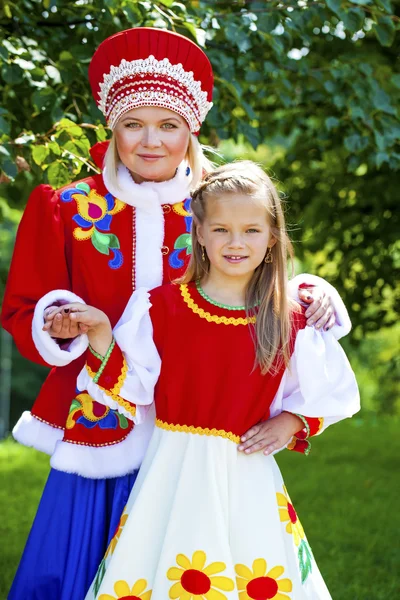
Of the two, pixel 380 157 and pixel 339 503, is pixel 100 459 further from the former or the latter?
pixel 339 503

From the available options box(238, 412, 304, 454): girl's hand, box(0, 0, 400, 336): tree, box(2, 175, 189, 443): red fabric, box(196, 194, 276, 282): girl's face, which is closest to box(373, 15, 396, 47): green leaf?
box(0, 0, 400, 336): tree

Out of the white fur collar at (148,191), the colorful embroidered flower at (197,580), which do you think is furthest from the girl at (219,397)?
the white fur collar at (148,191)

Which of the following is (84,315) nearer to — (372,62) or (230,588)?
(230,588)

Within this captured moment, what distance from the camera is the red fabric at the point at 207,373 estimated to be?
2416mm

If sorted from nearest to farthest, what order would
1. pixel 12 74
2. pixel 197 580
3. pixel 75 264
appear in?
pixel 197 580, pixel 75 264, pixel 12 74

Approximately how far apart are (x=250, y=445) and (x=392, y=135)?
203cm

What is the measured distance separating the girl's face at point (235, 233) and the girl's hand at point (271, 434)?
402mm

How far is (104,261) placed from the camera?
2.63 m

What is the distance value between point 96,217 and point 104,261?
131 millimetres

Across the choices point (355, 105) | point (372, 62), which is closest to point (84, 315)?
point (355, 105)

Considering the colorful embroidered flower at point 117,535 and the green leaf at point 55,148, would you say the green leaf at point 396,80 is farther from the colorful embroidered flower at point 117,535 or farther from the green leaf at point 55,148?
the colorful embroidered flower at point 117,535

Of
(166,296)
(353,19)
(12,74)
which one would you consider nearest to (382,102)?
(353,19)

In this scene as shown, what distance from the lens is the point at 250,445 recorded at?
7.97ft

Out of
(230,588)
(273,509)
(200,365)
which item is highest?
(200,365)
